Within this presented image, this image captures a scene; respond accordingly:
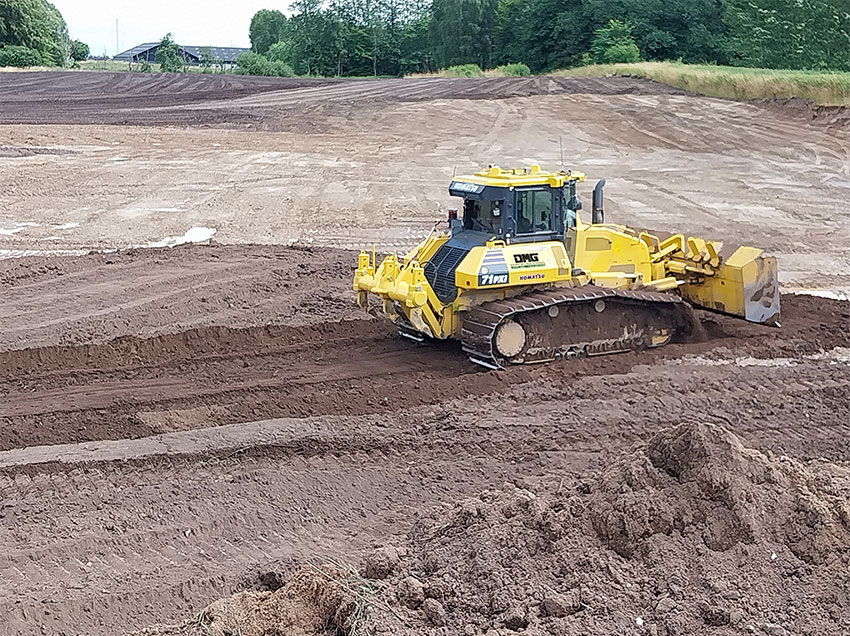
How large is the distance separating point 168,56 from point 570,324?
71236mm

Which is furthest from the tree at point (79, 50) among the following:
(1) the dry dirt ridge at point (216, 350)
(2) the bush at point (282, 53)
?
(1) the dry dirt ridge at point (216, 350)

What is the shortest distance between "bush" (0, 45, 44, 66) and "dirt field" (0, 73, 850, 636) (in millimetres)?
50591

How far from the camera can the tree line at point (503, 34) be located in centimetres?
6550

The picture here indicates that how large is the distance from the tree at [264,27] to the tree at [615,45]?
6794 centimetres

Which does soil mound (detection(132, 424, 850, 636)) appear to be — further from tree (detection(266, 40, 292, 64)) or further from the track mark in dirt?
tree (detection(266, 40, 292, 64))

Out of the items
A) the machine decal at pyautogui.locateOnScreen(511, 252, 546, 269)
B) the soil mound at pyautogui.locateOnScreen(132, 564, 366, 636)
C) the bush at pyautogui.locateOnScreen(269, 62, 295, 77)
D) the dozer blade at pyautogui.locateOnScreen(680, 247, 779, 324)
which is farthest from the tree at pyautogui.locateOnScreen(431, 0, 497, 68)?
the soil mound at pyautogui.locateOnScreen(132, 564, 366, 636)

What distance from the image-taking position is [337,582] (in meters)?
6.44

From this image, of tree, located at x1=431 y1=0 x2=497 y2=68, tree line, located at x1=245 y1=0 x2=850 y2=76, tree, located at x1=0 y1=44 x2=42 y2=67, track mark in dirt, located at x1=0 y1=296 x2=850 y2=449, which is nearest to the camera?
track mark in dirt, located at x1=0 y1=296 x2=850 y2=449

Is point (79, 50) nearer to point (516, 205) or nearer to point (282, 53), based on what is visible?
point (282, 53)

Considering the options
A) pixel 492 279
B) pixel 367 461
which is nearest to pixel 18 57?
pixel 492 279

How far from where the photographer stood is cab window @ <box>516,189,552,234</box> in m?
11.4

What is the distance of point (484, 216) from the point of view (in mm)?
11578

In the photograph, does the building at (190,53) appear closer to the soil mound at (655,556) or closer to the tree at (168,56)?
the tree at (168,56)

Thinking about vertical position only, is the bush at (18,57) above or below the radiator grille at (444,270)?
above
